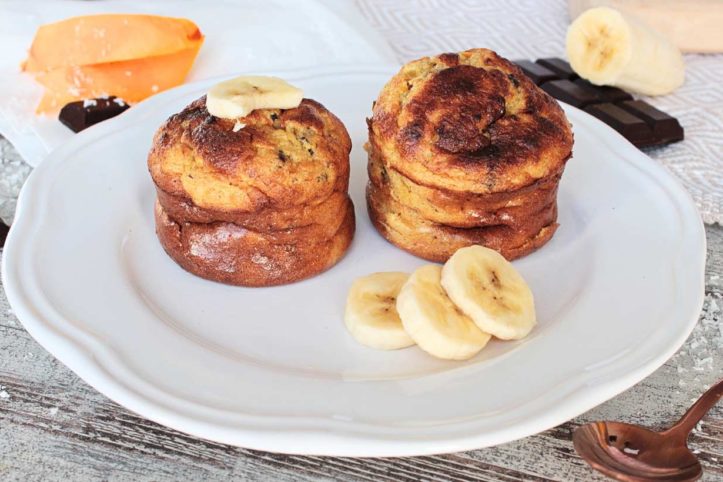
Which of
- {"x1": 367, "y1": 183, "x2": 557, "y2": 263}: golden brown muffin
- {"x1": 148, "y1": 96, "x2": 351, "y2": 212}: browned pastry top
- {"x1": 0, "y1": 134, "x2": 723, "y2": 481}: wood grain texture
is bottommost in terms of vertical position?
{"x1": 0, "y1": 134, "x2": 723, "y2": 481}: wood grain texture

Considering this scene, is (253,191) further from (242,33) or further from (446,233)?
(242,33)

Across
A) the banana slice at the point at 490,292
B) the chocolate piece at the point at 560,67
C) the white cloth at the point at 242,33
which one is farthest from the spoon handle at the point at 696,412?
the white cloth at the point at 242,33

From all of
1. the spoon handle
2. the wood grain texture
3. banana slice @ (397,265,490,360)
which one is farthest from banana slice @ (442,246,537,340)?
the spoon handle

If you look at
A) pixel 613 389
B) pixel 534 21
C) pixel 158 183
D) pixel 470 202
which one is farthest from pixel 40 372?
pixel 534 21

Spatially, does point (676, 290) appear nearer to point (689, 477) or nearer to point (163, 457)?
point (689, 477)

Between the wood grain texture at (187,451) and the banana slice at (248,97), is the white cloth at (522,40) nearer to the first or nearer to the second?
the wood grain texture at (187,451)

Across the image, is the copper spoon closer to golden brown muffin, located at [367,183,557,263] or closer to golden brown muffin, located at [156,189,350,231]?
golden brown muffin, located at [367,183,557,263]
